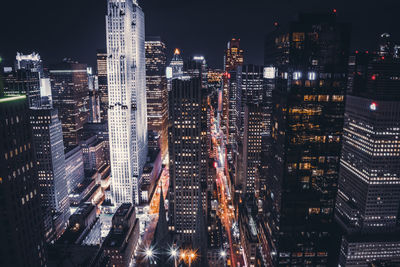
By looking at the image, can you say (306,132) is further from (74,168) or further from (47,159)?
(74,168)

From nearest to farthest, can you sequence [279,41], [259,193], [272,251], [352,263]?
1. [279,41]
2. [272,251]
3. [352,263]
4. [259,193]

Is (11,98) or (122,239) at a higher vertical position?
(11,98)

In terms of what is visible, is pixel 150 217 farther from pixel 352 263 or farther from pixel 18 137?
pixel 18 137

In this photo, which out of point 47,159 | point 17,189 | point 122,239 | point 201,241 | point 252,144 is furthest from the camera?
point 252,144

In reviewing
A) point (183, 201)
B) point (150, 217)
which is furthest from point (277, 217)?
point (150, 217)

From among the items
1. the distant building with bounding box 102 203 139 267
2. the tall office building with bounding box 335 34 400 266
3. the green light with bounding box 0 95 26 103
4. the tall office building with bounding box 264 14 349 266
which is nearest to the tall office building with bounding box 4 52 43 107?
the distant building with bounding box 102 203 139 267

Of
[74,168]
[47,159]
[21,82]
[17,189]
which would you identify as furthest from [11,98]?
[74,168]

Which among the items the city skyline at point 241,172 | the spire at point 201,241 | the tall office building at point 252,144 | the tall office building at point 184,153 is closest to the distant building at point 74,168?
the city skyline at point 241,172
